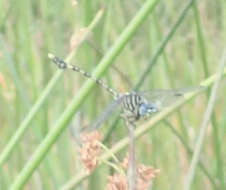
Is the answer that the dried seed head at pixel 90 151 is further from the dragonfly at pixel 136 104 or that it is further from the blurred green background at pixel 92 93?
the blurred green background at pixel 92 93

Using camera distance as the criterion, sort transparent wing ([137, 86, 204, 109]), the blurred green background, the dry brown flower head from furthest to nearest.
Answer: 1. the blurred green background
2. transparent wing ([137, 86, 204, 109])
3. the dry brown flower head

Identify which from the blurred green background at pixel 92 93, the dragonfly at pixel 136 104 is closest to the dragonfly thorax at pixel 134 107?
the dragonfly at pixel 136 104

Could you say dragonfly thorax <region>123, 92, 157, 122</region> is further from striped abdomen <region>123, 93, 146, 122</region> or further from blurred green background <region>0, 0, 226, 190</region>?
blurred green background <region>0, 0, 226, 190</region>

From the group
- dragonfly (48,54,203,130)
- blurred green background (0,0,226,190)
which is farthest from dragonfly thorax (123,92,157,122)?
blurred green background (0,0,226,190)

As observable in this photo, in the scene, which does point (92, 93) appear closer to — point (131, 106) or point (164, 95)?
point (164, 95)

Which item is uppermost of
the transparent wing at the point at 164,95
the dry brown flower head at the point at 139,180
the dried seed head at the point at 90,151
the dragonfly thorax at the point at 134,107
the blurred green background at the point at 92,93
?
the blurred green background at the point at 92,93

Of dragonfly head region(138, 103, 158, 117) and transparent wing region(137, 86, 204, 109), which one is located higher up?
transparent wing region(137, 86, 204, 109)

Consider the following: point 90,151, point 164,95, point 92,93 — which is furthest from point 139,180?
point 92,93

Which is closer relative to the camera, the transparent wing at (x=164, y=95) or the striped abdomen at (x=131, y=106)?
the striped abdomen at (x=131, y=106)

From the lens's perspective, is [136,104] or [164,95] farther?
[164,95]

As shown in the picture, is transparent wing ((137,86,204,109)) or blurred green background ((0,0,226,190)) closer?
transparent wing ((137,86,204,109))
